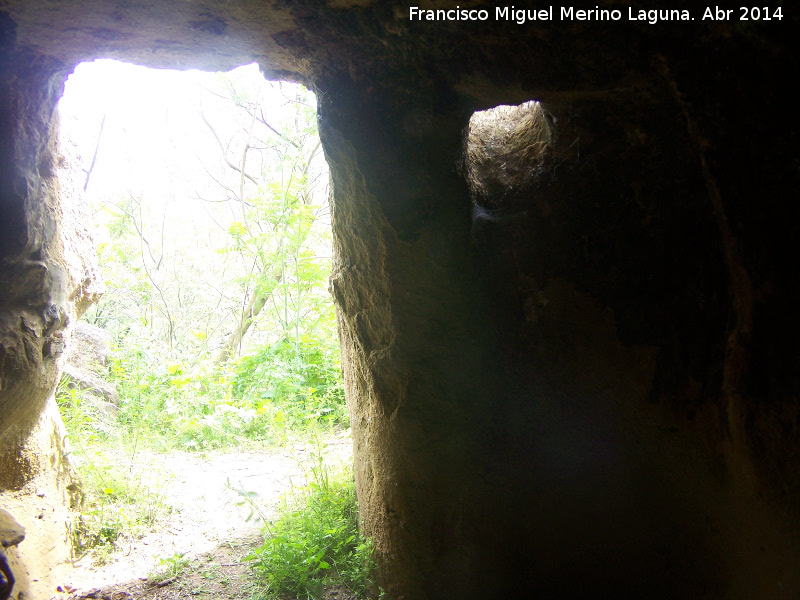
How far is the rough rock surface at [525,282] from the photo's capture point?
7.68 feet

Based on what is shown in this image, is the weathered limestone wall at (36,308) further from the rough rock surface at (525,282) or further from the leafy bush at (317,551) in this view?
the leafy bush at (317,551)

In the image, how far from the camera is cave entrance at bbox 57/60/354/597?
3.92 meters

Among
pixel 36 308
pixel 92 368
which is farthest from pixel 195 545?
pixel 92 368

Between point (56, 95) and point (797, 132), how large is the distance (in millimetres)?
3552

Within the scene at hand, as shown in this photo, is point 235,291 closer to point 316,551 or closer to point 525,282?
point 316,551

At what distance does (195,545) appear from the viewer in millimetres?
3898

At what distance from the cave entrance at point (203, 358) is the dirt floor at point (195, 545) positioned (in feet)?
0.05

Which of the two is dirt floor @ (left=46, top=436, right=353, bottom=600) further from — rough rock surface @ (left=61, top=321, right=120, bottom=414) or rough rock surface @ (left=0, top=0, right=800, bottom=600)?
rough rock surface @ (left=61, top=321, right=120, bottom=414)

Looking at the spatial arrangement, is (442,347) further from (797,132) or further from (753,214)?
(797,132)

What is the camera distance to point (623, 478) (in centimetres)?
276

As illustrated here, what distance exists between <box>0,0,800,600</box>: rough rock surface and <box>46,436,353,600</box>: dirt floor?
110cm

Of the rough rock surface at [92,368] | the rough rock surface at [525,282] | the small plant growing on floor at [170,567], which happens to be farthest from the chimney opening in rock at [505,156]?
the rough rock surface at [92,368]

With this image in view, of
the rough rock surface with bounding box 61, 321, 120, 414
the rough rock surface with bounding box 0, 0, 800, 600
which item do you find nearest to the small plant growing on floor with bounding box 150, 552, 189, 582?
the rough rock surface with bounding box 0, 0, 800, 600

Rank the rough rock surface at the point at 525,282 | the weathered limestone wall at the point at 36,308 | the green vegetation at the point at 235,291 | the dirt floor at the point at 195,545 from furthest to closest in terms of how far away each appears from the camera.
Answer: the green vegetation at the point at 235,291 → the dirt floor at the point at 195,545 → the weathered limestone wall at the point at 36,308 → the rough rock surface at the point at 525,282
